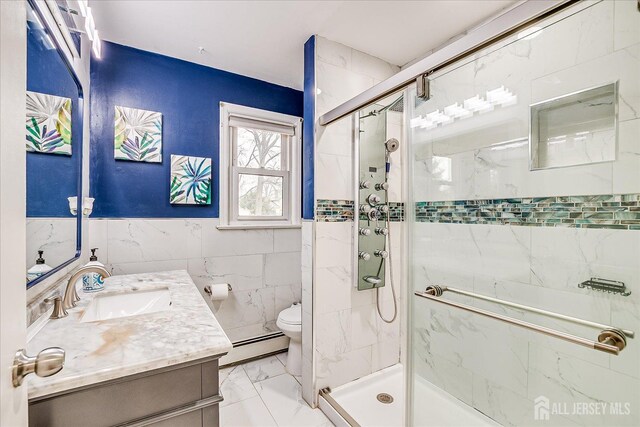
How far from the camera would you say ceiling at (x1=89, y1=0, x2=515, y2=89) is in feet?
5.36

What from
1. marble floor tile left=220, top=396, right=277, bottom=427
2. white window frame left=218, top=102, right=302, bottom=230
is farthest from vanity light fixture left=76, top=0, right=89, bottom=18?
marble floor tile left=220, top=396, right=277, bottom=427

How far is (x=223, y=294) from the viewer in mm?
2174

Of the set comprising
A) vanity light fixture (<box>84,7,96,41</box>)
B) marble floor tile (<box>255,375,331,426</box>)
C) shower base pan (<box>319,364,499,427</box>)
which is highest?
vanity light fixture (<box>84,7,96,41</box>)

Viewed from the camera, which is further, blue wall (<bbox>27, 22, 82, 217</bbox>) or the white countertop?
blue wall (<bbox>27, 22, 82, 217</bbox>)

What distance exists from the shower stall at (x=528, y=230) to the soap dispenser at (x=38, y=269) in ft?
5.26

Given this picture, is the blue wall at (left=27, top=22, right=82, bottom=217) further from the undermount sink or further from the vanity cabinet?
the vanity cabinet

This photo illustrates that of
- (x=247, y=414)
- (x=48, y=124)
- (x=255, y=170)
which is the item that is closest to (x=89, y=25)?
(x=48, y=124)

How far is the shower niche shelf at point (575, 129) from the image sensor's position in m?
1.25

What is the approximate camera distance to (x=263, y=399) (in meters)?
1.91

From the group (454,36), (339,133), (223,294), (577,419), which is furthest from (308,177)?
(577,419)

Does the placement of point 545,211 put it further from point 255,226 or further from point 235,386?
point 235,386

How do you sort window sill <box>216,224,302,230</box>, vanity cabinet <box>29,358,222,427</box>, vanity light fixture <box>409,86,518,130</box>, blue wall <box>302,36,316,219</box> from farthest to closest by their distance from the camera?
window sill <box>216,224,302,230</box> < blue wall <box>302,36,316,219</box> < vanity light fixture <box>409,86,518,130</box> < vanity cabinet <box>29,358,222,427</box>

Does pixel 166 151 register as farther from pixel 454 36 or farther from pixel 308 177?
pixel 454 36

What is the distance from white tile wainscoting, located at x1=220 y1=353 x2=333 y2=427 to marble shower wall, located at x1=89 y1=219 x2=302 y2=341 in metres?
0.29
